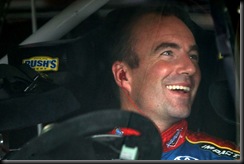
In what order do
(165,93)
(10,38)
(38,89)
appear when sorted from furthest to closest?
(10,38) < (38,89) < (165,93)

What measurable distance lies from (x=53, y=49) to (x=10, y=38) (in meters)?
0.23

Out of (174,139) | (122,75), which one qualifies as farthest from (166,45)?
(174,139)

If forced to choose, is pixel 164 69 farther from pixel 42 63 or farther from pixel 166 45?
pixel 42 63

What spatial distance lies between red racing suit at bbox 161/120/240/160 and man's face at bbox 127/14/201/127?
7 cm

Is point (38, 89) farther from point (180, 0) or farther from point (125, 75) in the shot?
point (180, 0)

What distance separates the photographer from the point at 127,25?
2.11 m

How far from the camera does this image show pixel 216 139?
213cm

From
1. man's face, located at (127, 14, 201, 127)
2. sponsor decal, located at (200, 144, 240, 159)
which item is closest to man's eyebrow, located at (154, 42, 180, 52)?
man's face, located at (127, 14, 201, 127)

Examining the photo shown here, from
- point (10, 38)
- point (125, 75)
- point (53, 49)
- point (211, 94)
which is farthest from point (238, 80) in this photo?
point (10, 38)

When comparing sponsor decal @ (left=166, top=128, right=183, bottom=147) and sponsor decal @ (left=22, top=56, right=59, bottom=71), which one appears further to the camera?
sponsor decal @ (left=22, top=56, right=59, bottom=71)

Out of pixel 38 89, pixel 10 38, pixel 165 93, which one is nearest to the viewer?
pixel 165 93

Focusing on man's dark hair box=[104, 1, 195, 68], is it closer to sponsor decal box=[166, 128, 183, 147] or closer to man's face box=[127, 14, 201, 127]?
man's face box=[127, 14, 201, 127]

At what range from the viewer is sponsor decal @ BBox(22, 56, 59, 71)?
2.22m

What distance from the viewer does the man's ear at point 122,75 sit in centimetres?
207
